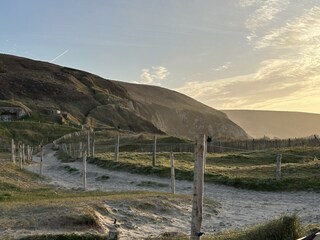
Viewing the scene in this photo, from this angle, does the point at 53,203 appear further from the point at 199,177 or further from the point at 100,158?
the point at 100,158

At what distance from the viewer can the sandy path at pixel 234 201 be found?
1795 centimetres

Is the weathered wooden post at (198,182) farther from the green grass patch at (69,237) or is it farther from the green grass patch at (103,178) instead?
the green grass patch at (103,178)

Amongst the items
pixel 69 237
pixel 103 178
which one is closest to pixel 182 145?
pixel 103 178

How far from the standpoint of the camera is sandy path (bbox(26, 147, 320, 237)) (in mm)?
17953

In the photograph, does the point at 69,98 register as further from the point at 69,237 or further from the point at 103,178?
the point at 69,237

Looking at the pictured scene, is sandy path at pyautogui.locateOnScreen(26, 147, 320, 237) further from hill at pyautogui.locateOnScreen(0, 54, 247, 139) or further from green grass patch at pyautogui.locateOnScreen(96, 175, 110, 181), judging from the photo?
hill at pyautogui.locateOnScreen(0, 54, 247, 139)

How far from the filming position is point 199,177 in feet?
35.4

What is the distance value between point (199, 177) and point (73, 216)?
6.11 meters

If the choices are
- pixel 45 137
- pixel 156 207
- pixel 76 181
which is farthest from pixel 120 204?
pixel 45 137

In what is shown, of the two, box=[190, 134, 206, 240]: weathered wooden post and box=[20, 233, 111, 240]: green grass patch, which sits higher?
box=[190, 134, 206, 240]: weathered wooden post

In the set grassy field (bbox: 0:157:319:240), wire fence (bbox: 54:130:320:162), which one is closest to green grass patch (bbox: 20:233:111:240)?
grassy field (bbox: 0:157:319:240)

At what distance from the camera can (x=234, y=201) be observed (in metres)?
23.8

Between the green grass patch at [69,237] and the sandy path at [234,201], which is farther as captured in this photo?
the sandy path at [234,201]

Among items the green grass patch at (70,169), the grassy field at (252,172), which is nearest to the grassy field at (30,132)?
the green grass patch at (70,169)
